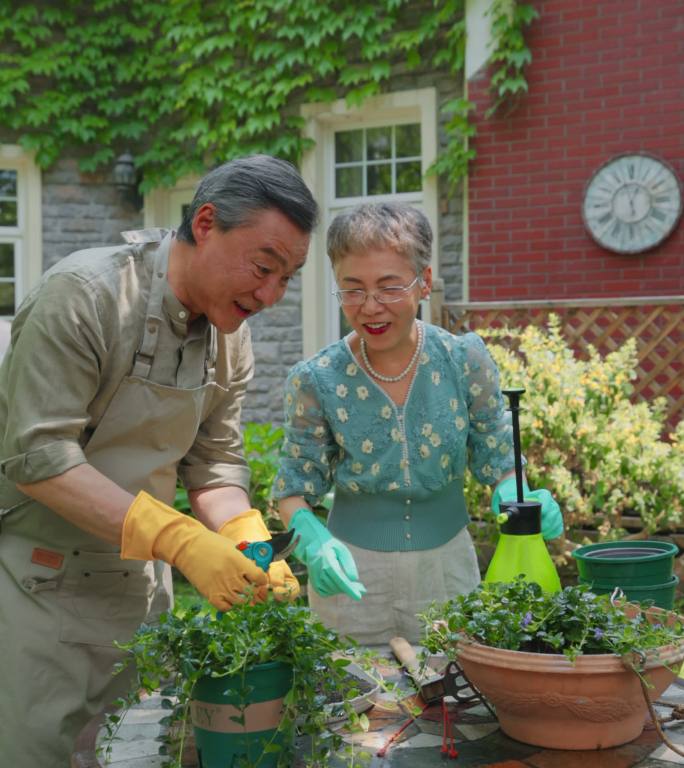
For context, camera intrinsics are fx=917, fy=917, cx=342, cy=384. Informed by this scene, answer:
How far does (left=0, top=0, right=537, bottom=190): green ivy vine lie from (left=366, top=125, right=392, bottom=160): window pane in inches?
15.5

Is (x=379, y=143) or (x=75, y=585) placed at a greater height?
(x=379, y=143)

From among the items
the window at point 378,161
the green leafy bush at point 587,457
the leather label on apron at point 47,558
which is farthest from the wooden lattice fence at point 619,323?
the leather label on apron at point 47,558

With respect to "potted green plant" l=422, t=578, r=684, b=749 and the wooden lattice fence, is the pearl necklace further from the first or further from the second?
the wooden lattice fence

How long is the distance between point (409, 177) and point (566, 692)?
21.2 feet

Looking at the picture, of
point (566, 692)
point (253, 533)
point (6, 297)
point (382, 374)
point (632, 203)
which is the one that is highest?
point (632, 203)

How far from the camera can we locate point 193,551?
1.54m

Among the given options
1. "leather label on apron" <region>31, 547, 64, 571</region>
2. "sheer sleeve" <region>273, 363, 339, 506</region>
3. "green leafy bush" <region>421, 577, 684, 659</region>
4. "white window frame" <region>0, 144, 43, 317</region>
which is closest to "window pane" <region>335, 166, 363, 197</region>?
"white window frame" <region>0, 144, 43, 317</region>

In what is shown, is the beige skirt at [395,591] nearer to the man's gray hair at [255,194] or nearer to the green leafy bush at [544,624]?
the green leafy bush at [544,624]

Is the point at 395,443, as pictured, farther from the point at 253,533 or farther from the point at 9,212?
the point at 9,212

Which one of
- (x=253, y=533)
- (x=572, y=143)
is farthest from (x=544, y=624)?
(x=572, y=143)

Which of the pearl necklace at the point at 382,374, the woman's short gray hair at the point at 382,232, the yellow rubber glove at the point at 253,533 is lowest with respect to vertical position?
the yellow rubber glove at the point at 253,533

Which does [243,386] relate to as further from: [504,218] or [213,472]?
[504,218]

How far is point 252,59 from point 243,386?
6211 millimetres

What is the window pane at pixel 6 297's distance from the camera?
820 centimetres
